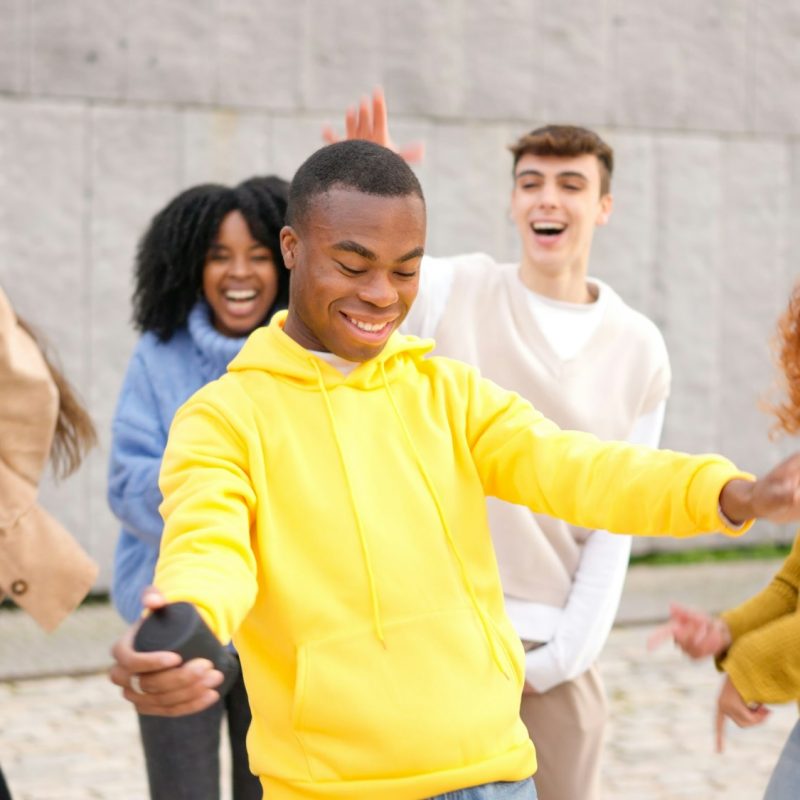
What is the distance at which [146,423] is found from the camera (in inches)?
159

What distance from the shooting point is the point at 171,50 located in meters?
7.48

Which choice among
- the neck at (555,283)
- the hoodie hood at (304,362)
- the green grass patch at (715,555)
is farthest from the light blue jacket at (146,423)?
the green grass patch at (715,555)

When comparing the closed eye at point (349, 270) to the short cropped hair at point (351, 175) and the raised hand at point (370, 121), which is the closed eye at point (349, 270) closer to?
the short cropped hair at point (351, 175)

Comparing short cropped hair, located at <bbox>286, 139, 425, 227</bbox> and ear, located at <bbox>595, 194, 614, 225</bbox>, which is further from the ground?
short cropped hair, located at <bbox>286, 139, 425, 227</bbox>

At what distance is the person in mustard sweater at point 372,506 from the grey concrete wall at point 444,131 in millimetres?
4920

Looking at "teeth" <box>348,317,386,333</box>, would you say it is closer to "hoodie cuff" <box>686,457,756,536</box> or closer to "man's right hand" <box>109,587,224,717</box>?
"hoodie cuff" <box>686,457,756,536</box>

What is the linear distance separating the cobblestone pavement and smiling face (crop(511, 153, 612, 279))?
2.19 m

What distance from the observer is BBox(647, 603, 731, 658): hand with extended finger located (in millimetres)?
3014

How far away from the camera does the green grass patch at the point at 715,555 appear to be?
28.3 ft

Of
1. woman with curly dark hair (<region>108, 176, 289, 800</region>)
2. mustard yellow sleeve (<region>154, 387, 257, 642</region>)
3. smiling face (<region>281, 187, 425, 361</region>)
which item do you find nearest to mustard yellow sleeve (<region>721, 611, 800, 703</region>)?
smiling face (<region>281, 187, 425, 361</region>)

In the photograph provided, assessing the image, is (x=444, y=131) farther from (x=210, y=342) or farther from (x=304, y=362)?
(x=304, y=362)

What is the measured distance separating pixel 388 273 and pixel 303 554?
1.60 ft

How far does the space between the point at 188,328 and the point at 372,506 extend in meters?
1.74

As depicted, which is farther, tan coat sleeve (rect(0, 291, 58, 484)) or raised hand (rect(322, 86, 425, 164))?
tan coat sleeve (rect(0, 291, 58, 484))
